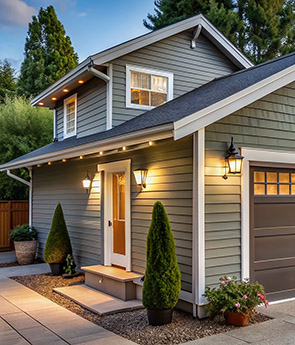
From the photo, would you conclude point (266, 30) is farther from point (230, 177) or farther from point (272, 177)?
point (230, 177)

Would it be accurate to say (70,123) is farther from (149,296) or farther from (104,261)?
(149,296)

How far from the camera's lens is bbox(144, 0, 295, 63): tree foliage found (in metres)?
18.2

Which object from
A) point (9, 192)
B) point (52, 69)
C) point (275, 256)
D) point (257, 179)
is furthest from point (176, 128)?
point (52, 69)

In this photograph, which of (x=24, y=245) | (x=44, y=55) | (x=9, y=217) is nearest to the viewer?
(x=24, y=245)

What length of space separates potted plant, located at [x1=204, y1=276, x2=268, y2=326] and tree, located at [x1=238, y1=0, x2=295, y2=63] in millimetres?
15631

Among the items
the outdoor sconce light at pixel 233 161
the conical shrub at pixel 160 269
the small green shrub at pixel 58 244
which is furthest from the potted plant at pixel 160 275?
the small green shrub at pixel 58 244

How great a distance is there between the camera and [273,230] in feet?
19.5

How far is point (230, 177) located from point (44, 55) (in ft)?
70.2

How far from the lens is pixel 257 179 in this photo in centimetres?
583

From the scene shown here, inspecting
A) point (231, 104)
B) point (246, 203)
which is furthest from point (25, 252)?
point (231, 104)

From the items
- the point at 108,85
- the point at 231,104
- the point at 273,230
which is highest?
the point at 108,85

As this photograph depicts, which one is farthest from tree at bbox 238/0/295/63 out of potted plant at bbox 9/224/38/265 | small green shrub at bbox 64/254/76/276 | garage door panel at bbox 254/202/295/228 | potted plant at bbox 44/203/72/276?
small green shrub at bbox 64/254/76/276

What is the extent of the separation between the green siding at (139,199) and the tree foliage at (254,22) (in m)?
12.7

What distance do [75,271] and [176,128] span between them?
4.64 metres
